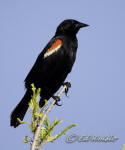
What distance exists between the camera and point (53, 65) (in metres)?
4.48

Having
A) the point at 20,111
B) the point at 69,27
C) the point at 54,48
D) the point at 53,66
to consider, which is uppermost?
the point at 69,27

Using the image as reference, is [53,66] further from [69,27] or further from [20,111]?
[20,111]

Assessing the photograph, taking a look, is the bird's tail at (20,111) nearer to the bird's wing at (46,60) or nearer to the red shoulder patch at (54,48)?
the bird's wing at (46,60)

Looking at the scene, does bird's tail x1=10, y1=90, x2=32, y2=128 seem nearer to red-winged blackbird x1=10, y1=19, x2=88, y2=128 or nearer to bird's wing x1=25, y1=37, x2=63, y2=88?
red-winged blackbird x1=10, y1=19, x2=88, y2=128

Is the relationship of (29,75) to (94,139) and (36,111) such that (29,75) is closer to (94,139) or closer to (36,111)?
(94,139)

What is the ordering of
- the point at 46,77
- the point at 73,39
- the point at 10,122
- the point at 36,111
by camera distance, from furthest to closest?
the point at 73,39 → the point at 46,77 → the point at 10,122 → the point at 36,111

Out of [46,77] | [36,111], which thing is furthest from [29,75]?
[36,111]

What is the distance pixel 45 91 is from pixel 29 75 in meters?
0.34

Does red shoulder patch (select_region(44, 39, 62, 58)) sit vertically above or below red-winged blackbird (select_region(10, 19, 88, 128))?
above

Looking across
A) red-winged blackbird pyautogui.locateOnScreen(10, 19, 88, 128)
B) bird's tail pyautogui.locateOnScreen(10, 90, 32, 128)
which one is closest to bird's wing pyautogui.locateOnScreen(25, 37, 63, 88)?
red-winged blackbird pyautogui.locateOnScreen(10, 19, 88, 128)

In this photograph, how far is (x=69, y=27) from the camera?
16.3 feet

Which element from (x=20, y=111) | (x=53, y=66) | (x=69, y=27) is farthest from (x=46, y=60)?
(x=20, y=111)

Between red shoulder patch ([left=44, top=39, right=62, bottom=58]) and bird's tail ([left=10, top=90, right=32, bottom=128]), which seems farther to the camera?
red shoulder patch ([left=44, top=39, right=62, bottom=58])

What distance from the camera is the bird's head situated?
16.2 feet
